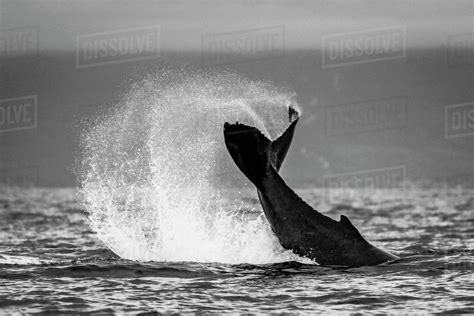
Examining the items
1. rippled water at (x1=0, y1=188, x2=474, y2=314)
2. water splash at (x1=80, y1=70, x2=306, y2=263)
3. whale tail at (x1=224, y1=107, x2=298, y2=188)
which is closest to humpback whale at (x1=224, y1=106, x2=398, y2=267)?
whale tail at (x1=224, y1=107, x2=298, y2=188)

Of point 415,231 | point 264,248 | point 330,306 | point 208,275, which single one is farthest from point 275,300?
point 415,231

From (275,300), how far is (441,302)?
2.63m

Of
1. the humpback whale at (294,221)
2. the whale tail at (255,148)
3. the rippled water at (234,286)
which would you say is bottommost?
the rippled water at (234,286)

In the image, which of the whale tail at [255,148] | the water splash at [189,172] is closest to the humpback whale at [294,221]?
the whale tail at [255,148]

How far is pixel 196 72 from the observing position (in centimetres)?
2128

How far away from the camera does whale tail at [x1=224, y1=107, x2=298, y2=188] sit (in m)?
17.8

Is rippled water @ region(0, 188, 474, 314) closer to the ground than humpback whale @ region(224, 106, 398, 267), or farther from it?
closer to the ground

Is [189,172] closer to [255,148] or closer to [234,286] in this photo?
[255,148]

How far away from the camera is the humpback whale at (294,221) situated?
1800 centimetres

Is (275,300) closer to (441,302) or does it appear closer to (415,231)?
(441,302)

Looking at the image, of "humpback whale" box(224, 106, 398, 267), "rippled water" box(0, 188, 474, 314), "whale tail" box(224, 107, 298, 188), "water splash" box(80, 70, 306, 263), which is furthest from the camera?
"water splash" box(80, 70, 306, 263)

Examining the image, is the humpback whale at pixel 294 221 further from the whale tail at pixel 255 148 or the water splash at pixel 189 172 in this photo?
the water splash at pixel 189 172

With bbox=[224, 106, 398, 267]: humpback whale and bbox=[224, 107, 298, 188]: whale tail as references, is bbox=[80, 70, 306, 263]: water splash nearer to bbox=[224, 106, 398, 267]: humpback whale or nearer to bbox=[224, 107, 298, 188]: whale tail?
bbox=[224, 107, 298, 188]: whale tail

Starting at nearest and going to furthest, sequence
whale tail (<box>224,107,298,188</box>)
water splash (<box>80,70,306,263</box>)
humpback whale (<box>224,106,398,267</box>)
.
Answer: whale tail (<box>224,107,298,188</box>) → humpback whale (<box>224,106,398,267</box>) → water splash (<box>80,70,306,263</box>)
